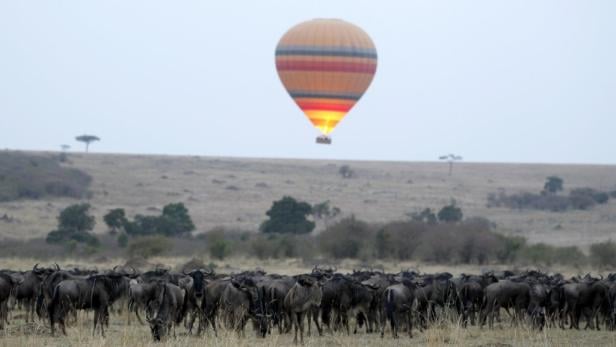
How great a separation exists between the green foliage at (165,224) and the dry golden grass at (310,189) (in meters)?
4.97

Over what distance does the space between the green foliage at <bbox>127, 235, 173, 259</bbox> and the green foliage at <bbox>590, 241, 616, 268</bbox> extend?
2065cm

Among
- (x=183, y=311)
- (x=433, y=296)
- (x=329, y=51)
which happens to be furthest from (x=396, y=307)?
(x=329, y=51)

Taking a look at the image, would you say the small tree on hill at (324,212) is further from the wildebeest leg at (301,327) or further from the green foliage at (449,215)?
the wildebeest leg at (301,327)

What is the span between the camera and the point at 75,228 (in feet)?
245

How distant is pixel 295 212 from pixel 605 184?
55.7 meters

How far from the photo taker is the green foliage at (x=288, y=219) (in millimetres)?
79688

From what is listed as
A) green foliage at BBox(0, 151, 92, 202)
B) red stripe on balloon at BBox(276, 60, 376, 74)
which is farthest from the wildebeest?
green foliage at BBox(0, 151, 92, 202)

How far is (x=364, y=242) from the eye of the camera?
2512 inches

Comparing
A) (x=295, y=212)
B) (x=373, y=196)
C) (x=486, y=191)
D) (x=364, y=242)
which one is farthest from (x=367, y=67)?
(x=486, y=191)

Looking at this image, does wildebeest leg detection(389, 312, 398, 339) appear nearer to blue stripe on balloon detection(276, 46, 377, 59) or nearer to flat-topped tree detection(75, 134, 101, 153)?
blue stripe on balloon detection(276, 46, 377, 59)

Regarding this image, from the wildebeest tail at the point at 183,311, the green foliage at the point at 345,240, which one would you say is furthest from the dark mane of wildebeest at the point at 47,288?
the green foliage at the point at 345,240

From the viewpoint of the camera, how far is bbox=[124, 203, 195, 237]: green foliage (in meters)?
75.8

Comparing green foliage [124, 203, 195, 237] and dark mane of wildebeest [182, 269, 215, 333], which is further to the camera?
green foliage [124, 203, 195, 237]

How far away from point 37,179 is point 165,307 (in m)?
84.0
